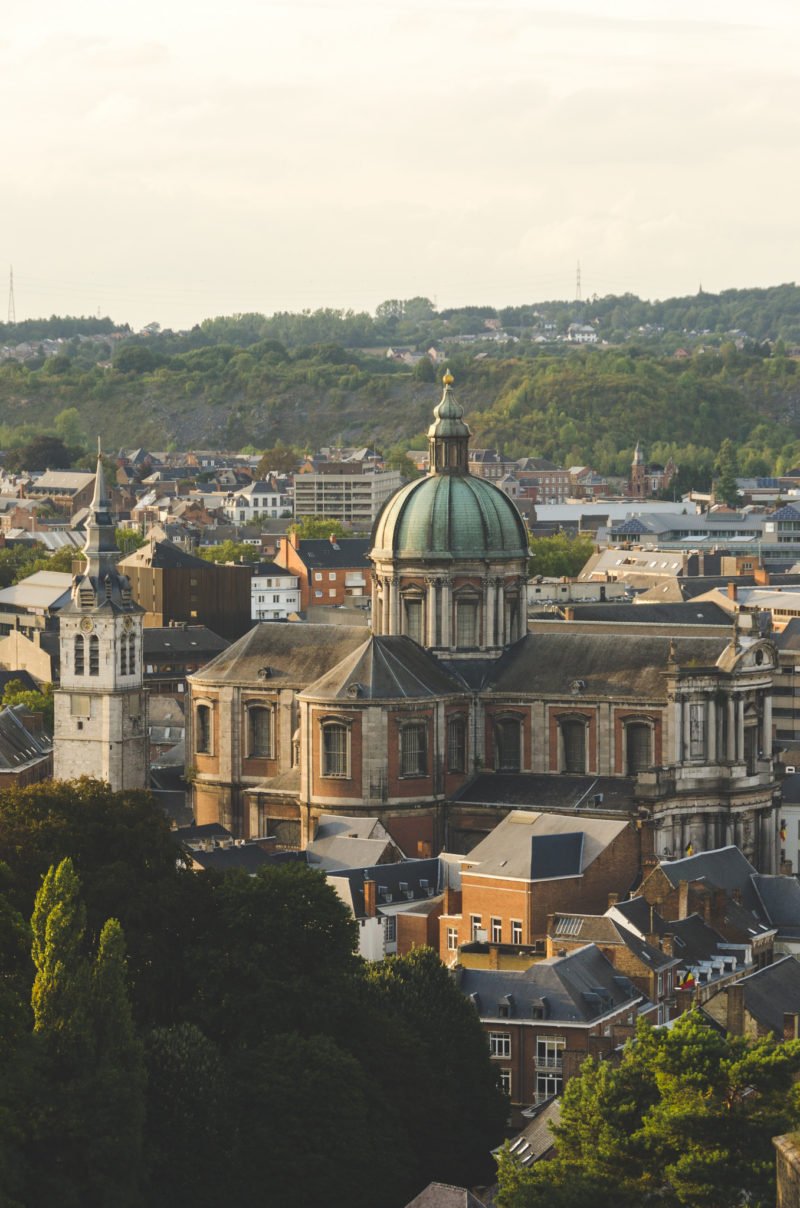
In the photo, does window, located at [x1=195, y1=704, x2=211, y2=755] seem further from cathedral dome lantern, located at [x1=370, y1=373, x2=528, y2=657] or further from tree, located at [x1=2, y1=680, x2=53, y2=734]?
tree, located at [x1=2, y1=680, x2=53, y2=734]

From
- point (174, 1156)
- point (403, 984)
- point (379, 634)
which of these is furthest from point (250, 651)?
point (174, 1156)

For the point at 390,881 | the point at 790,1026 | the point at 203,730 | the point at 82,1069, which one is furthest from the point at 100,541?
the point at 82,1069

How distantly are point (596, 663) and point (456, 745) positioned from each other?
19.7 feet

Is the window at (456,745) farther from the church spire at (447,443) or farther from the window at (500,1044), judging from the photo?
the window at (500,1044)

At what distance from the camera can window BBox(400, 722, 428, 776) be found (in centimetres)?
10944

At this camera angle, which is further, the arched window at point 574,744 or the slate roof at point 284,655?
the slate roof at point 284,655

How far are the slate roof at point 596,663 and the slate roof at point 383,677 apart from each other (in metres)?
2.43

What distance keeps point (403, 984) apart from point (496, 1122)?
5177 mm

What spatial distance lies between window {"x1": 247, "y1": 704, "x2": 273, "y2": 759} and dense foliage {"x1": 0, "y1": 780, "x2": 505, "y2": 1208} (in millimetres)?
29933

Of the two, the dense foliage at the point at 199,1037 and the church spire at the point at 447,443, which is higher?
the church spire at the point at 447,443

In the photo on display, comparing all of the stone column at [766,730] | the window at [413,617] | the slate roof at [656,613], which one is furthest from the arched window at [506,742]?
the slate roof at [656,613]

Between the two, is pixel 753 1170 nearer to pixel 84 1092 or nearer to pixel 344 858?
pixel 84 1092

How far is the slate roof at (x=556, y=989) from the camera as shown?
276ft

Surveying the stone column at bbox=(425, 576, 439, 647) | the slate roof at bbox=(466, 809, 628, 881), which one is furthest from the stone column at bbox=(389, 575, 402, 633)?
the slate roof at bbox=(466, 809, 628, 881)
